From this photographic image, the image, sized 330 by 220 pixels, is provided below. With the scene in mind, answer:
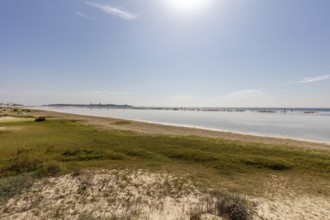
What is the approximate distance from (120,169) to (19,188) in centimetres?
520

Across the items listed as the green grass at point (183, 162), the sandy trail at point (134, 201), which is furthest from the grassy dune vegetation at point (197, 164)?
the sandy trail at point (134, 201)

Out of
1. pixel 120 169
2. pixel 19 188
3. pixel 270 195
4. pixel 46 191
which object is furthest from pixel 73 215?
pixel 270 195

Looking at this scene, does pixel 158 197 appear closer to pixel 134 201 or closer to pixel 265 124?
pixel 134 201

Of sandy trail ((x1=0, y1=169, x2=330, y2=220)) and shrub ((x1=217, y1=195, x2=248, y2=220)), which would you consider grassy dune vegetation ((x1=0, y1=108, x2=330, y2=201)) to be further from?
shrub ((x1=217, y1=195, x2=248, y2=220))

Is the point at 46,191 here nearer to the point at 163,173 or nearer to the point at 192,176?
the point at 163,173

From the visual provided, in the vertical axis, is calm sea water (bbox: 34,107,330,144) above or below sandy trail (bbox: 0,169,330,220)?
above

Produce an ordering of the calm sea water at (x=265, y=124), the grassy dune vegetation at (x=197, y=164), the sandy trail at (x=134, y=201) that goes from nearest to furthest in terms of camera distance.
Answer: the sandy trail at (x=134, y=201) < the grassy dune vegetation at (x=197, y=164) < the calm sea water at (x=265, y=124)

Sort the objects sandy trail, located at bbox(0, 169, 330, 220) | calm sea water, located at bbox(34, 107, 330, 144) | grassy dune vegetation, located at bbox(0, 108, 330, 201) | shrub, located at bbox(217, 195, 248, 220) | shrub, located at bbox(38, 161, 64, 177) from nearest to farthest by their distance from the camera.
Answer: shrub, located at bbox(217, 195, 248, 220)
sandy trail, located at bbox(0, 169, 330, 220)
grassy dune vegetation, located at bbox(0, 108, 330, 201)
shrub, located at bbox(38, 161, 64, 177)
calm sea water, located at bbox(34, 107, 330, 144)

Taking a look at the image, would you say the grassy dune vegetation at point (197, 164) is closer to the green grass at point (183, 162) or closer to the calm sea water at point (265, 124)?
the green grass at point (183, 162)

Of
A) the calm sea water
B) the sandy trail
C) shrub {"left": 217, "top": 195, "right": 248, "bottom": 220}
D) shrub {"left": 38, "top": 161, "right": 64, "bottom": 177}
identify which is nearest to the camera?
shrub {"left": 217, "top": 195, "right": 248, "bottom": 220}

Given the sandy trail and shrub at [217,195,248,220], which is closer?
shrub at [217,195,248,220]

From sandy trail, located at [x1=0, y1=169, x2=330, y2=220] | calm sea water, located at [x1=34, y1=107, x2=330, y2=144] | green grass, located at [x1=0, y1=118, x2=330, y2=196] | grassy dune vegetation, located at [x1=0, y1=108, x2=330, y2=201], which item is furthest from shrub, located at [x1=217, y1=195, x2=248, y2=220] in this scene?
calm sea water, located at [x1=34, y1=107, x2=330, y2=144]

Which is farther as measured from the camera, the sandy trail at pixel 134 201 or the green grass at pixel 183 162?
the green grass at pixel 183 162

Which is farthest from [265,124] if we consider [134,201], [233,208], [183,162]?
[134,201]
